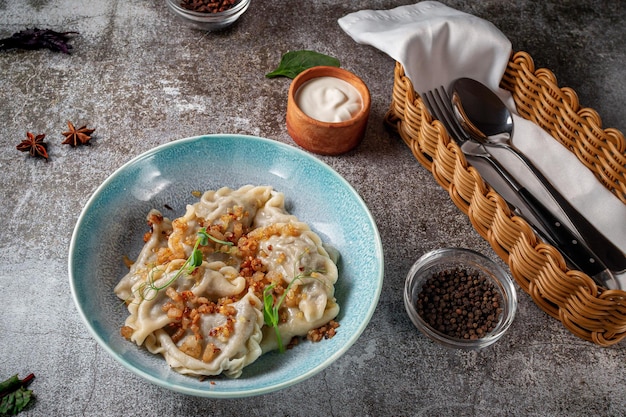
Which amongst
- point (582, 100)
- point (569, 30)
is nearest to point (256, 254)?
point (582, 100)

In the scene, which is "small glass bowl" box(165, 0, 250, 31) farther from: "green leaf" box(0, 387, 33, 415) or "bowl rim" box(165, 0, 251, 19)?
"green leaf" box(0, 387, 33, 415)

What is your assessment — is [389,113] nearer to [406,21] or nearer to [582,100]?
[406,21]

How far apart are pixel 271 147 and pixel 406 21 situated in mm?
1433

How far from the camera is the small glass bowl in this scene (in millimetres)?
4117

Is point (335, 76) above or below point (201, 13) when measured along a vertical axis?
above

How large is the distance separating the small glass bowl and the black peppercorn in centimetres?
219

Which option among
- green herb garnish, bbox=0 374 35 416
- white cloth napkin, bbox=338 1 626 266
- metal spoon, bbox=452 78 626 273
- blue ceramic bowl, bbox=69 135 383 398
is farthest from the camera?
metal spoon, bbox=452 78 626 273

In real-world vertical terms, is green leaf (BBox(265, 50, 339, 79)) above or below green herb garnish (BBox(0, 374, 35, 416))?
above

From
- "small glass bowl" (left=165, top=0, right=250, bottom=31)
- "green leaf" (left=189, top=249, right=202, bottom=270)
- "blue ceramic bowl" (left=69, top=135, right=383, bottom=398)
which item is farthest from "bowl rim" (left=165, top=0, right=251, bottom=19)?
"green leaf" (left=189, top=249, right=202, bottom=270)

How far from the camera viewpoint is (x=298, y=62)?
4.05 m

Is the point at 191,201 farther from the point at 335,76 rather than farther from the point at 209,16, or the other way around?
the point at 209,16

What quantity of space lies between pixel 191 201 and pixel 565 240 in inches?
73.8

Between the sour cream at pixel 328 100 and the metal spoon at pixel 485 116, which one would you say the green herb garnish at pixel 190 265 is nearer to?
the sour cream at pixel 328 100

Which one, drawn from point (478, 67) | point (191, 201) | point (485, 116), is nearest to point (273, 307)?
point (191, 201)
